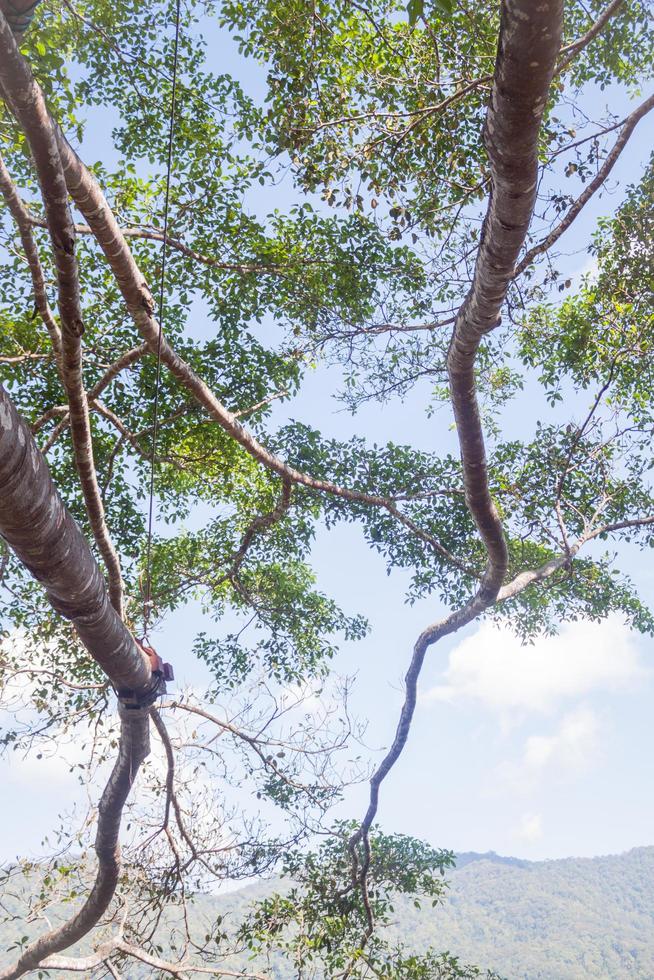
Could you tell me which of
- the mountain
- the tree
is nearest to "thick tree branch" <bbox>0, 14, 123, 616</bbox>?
the tree

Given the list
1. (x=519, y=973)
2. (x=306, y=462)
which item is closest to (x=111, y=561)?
(x=306, y=462)

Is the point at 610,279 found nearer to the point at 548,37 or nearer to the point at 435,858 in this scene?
the point at 548,37

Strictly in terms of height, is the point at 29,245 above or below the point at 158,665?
above

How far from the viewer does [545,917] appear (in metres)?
82.1

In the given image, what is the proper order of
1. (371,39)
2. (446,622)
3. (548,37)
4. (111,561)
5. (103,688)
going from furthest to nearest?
(103,688)
(446,622)
(371,39)
(111,561)
(548,37)

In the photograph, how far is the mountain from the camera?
68056 millimetres

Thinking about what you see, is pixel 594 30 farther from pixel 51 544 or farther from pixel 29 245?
pixel 51 544

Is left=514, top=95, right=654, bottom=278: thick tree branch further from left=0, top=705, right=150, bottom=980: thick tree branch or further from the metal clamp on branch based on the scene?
left=0, top=705, right=150, bottom=980: thick tree branch

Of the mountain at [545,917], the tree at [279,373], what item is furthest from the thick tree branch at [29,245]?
the mountain at [545,917]

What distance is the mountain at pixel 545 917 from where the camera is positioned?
6806cm

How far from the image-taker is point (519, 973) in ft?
217

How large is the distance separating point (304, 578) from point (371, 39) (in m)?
5.91

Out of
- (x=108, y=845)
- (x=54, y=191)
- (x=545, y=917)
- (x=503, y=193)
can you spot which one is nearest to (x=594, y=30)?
(x=503, y=193)

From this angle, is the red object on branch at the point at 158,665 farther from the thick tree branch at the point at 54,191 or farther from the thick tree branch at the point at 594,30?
the thick tree branch at the point at 594,30
